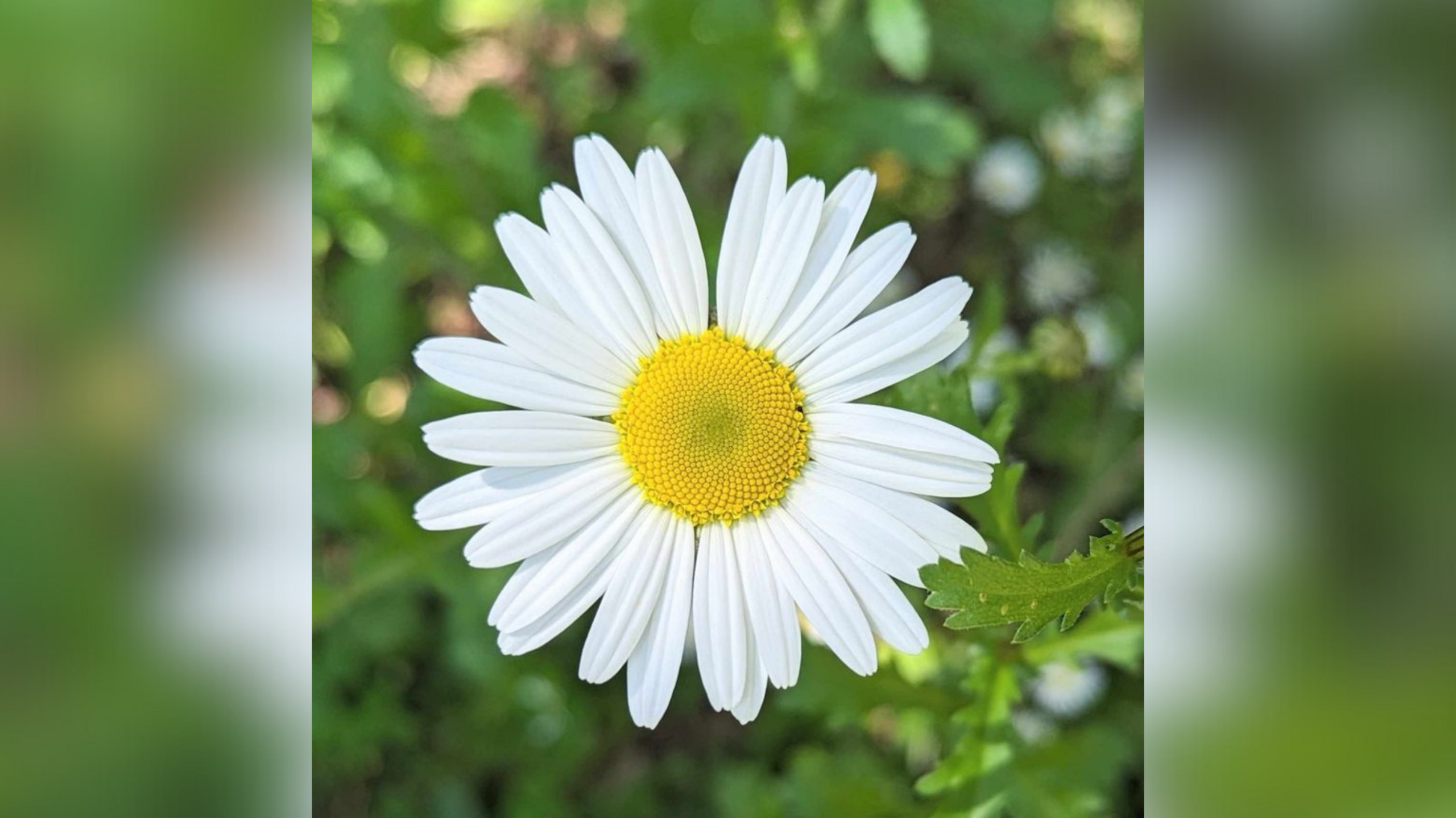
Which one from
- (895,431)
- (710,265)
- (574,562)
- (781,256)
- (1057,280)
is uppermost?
(1057,280)

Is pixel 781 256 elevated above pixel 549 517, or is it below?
above

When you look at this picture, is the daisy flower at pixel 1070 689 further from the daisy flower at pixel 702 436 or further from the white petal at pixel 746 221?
the white petal at pixel 746 221

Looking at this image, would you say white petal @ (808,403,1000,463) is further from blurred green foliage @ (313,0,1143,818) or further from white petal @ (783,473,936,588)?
blurred green foliage @ (313,0,1143,818)

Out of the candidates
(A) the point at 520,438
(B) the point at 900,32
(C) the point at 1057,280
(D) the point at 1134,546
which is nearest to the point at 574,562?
(A) the point at 520,438

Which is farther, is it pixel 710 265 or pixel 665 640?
pixel 710 265

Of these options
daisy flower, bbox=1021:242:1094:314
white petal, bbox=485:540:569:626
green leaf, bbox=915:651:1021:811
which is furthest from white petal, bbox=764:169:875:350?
daisy flower, bbox=1021:242:1094:314

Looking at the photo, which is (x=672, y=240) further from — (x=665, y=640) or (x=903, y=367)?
(x=665, y=640)
